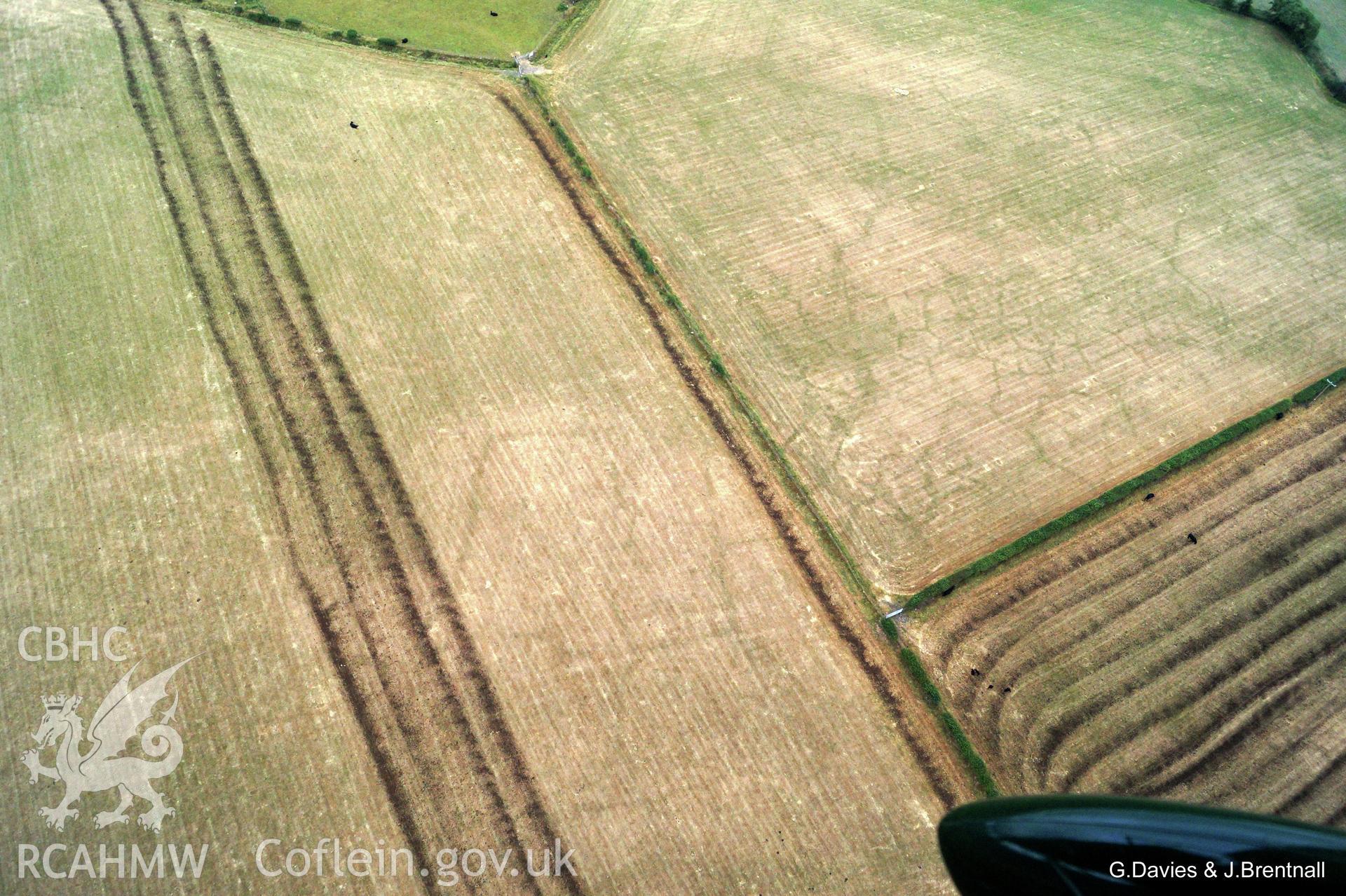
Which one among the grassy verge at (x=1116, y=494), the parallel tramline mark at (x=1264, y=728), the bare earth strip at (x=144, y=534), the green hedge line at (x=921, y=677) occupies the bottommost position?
Result: the bare earth strip at (x=144, y=534)

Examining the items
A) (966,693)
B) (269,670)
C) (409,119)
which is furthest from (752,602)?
(409,119)

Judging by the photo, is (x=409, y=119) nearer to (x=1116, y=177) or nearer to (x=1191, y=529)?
(x=1116, y=177)

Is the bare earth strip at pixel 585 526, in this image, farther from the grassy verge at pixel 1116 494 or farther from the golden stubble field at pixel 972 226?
the grassy verge at pixel 1116 494

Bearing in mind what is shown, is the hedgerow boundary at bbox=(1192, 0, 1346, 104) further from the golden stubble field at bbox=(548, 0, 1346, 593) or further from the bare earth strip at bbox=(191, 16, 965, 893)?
the bare earth strip at bbox=(191, 16, 965, 893)

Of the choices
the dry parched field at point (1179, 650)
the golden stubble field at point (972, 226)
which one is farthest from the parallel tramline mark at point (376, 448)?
the dry parched field at point (1179, 650)

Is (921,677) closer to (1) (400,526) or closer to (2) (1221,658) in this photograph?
(2) (1221,658)

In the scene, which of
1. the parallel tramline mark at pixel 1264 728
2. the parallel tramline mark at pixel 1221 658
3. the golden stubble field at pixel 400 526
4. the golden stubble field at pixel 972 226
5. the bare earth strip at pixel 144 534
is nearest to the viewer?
the bare earth strip at pixel 144 534
